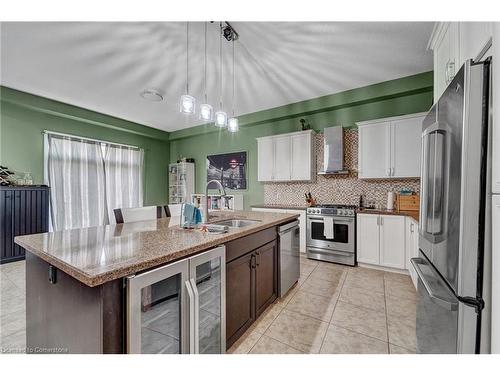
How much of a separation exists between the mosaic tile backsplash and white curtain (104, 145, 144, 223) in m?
3.57

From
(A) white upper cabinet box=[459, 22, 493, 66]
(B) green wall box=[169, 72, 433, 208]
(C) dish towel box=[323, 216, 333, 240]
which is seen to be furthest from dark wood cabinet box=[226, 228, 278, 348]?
(B) green wall box=[169, 72, 433, 208]

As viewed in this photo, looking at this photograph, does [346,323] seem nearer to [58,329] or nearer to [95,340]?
[95,340]

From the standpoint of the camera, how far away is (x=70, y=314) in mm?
992

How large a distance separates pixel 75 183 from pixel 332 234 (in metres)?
4.90

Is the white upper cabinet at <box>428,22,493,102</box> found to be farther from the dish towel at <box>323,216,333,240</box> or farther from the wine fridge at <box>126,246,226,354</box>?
the dish towel at <box>323,216,333,240</box>

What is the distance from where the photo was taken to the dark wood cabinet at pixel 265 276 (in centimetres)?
187

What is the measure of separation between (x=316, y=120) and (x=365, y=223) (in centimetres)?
208

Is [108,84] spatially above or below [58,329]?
above

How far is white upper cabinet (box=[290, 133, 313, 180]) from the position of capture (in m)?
3.97

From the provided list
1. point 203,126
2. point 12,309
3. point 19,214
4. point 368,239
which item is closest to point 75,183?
point 19,214

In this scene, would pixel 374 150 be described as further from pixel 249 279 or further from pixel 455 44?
pixel 249 279

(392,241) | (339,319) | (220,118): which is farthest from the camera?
(392,241)
